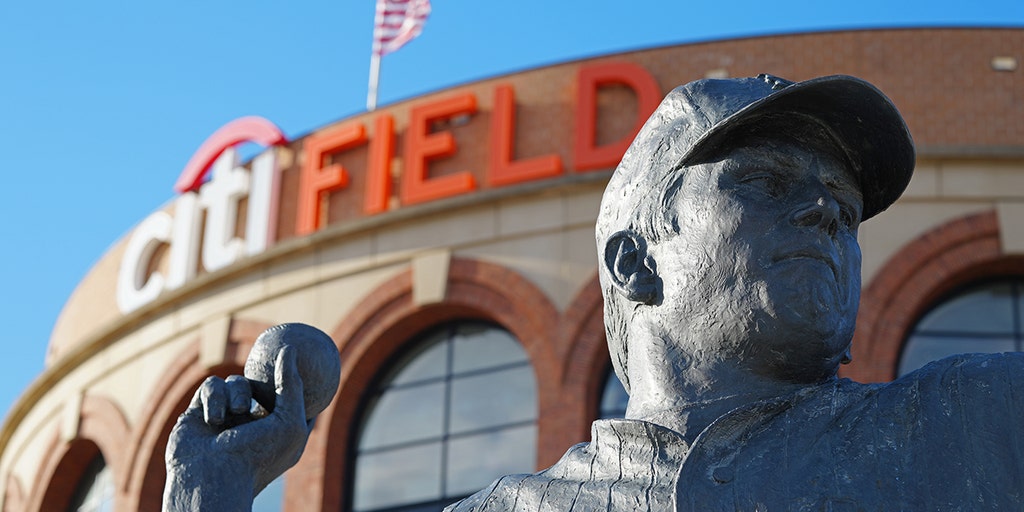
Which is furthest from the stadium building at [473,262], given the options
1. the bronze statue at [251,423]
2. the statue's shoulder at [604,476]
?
the statue's shoulder at [604,476]

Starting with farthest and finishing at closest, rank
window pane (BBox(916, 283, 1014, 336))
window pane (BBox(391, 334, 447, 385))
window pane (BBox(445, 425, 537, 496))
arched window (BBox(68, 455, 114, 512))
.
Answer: arched window (BBox(68, 455, 114, 512))
window pane (BBox(391, 334, 447, 385))
window pane (BBox(445, 425, 537, 496))
window pane (BBox(916, 283, 1014, 336))

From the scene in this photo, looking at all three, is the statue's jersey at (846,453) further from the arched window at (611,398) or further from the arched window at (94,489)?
the arched window at (94,489)

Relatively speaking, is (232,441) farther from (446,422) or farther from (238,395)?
(446,422)

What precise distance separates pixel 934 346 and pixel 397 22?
976cm

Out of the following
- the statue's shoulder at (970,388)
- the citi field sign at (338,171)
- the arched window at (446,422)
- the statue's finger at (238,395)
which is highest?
the citi field sign at (338,171)

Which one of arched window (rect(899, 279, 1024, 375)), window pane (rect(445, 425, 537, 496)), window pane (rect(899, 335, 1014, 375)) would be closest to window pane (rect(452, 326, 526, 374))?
window pane (rect(445, 425, 537, 496))

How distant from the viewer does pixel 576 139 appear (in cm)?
2353

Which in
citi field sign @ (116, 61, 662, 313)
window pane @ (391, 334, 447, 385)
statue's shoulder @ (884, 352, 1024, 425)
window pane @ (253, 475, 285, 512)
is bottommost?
statue's shoulder @ (884, 352, 1024, 425)

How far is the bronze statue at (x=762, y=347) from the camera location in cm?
318

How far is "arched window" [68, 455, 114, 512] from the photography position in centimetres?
2666

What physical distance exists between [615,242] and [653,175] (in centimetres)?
14

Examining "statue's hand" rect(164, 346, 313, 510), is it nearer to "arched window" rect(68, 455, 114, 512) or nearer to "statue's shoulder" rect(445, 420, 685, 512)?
"statue's shoulder" rect(445, 420, 685, 512)

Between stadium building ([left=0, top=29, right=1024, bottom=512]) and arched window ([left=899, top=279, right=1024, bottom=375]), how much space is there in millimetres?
24

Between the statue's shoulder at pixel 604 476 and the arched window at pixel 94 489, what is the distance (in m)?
23.7
